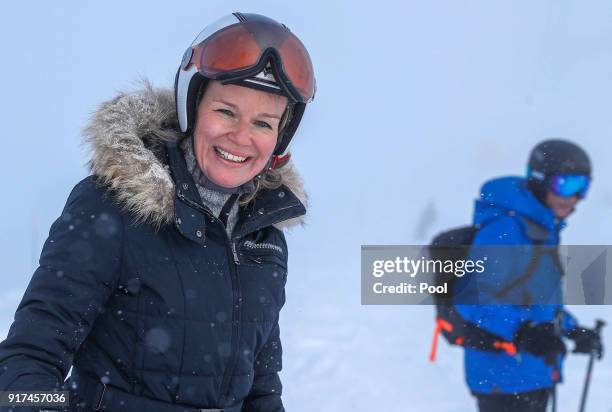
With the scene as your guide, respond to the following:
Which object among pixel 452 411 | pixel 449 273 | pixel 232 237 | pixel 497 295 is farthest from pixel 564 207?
pixel 232 237

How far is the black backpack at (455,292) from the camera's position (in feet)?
11.9

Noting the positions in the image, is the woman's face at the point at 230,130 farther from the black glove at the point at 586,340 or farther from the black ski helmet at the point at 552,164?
the black glove at the point at 586,340

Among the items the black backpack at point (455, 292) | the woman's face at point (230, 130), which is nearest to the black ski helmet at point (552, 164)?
the black backpack at point (455, 292)

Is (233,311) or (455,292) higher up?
(233,311)

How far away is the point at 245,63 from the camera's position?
6.61 ft

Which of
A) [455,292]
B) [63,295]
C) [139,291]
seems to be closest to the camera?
[63,295]

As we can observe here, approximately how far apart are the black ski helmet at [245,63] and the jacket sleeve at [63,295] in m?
0.49

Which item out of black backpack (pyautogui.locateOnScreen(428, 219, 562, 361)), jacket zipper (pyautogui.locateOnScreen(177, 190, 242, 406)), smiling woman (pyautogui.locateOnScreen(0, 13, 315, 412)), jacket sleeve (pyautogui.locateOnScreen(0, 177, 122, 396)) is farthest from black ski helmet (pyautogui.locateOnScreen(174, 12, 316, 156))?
black backpack (pyautogui.locateOnScreen(428, 219, 562, 361))

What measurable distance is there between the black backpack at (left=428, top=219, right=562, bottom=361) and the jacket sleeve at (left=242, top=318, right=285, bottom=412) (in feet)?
5.63

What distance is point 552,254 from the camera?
144 inches

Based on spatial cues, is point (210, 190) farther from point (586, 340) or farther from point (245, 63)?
point (586, 340)

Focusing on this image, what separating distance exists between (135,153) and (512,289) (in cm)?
Answer: 264

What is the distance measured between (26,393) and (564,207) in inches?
127

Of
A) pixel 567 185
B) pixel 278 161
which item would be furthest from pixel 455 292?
pixel 278 161
